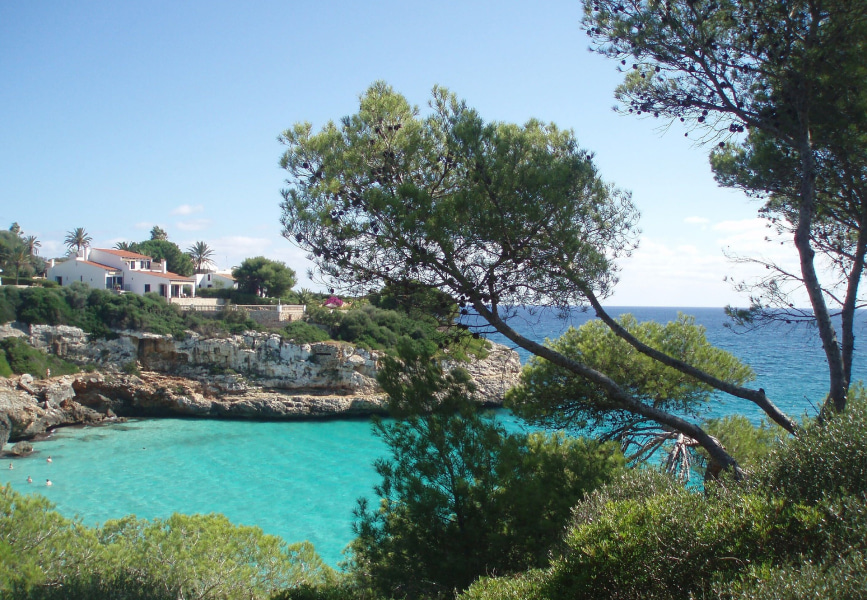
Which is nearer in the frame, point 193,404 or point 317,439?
point 317,439

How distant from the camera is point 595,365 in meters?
7.73

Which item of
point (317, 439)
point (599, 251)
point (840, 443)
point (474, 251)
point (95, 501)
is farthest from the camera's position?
point (317, 439)

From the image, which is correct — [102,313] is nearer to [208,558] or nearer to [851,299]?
[208,558]

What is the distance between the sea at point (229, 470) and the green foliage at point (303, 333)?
393 cm

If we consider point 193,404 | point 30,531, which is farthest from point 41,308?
point 30,531

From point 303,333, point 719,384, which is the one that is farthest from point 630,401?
point 303,333

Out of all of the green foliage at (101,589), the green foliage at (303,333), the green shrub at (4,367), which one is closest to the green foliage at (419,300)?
the green foliage at (101,589)

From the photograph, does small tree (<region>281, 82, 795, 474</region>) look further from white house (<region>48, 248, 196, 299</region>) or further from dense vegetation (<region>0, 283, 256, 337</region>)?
white house (<region>48, 248, 196, 299</region>)

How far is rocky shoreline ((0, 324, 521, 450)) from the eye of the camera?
85.7 ft

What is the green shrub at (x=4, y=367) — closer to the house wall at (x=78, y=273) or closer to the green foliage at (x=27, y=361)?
the green foliage at (x=27, y=361)

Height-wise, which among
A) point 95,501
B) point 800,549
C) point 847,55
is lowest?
point 95,501

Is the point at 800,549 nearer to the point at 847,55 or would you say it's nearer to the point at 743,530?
the point at 743,530

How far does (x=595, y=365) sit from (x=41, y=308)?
2801 cm

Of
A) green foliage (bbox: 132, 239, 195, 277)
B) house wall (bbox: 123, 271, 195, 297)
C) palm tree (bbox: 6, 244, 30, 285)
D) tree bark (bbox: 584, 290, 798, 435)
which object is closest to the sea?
tree bark (bbox: 584, 290, 798, 435)
